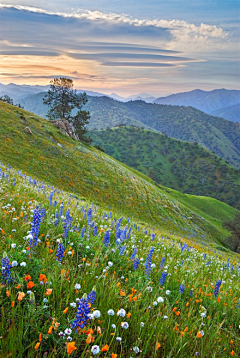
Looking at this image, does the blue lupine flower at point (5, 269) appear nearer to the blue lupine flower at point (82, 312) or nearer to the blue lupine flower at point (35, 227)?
the blue lupine flower at point (35, 227)

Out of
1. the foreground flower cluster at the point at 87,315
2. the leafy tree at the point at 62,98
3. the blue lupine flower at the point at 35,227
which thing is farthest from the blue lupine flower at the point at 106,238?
the leafy tree at the point at 62,98

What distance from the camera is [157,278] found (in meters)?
4.61

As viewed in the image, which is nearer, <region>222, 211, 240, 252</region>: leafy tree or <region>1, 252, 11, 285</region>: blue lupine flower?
<region>1, 252, 11, 285</region>: blue lupine flower

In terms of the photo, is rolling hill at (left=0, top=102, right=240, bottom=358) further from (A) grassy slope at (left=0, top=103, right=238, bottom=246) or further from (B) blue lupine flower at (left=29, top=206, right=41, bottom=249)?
(A) grassy slope at (left=0, top=103, right=238, bottom=246)

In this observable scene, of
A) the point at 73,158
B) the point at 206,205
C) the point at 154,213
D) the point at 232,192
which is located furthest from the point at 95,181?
the point at 232,192

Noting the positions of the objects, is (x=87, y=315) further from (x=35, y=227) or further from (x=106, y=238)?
(x=106, y=238)

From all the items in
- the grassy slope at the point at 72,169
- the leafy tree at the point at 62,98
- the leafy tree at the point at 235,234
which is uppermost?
the leafy tree at the point at 62,98

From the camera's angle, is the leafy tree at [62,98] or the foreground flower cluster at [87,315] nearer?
the foreground flower cluster at [87,315]

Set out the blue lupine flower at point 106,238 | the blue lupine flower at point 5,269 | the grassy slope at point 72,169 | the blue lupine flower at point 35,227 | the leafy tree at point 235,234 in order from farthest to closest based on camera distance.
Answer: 1. the leafy tree at point 235,234
2. the grassy slope at point 72,169
3. the blue lupine flower at point 106,238
4. the blue lupine flower at point 35,227
5. the blue lupine flower at point 5,269

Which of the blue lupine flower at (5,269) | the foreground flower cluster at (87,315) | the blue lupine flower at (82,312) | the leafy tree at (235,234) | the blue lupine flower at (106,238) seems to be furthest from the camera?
the leafy tree at (235,234)

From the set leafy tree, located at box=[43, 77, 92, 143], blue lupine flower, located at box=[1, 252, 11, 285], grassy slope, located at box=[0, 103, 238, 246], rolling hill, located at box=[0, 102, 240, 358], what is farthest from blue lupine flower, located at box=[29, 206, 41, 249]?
leafy tree, located at box=[43, 77, 92, 143]

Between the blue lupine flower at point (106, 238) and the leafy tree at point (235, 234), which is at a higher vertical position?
the blue lupine flower at point (106, 238)

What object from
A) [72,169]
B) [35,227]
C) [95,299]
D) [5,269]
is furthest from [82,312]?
[72,169]

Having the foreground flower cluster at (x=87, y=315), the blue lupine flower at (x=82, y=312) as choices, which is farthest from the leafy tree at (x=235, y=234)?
the blue lupine flower at (x=82, y=312)
